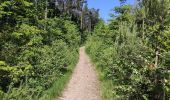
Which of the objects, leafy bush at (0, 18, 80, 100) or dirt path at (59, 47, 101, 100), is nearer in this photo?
leafy bush at (0, 18, 80, 100)

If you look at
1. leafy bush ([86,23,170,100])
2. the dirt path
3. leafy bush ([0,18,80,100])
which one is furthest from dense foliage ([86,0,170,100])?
the dirt path

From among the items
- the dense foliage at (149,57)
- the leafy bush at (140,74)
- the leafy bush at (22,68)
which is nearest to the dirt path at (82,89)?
the leafy bush at (22,68)

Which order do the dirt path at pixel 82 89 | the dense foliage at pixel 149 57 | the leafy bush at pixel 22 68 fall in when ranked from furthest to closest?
the dirt path at pixel 82 89, the leafy bush at pixel 22 68, the dense foliage at pixel 149 57

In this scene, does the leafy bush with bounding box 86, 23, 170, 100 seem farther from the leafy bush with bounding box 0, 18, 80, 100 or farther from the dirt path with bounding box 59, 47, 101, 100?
the dirt path with bounding box 59, 47, 101, 100

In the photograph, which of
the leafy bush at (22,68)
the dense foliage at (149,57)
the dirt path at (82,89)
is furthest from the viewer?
the dirt path at (82,89)

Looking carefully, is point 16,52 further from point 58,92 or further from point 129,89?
point 129,89

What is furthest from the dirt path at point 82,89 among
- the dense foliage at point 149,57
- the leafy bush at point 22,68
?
the dense foliage at point 149,57

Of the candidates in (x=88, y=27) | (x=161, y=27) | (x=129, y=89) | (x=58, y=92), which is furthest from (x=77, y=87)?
(x=88, y=27)

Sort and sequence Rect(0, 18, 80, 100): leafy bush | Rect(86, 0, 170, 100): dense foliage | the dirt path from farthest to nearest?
the dirt path → Rect(0, 18, 80, 100): leafy bush → Rect(86, 0, 170, 100): dense foliage

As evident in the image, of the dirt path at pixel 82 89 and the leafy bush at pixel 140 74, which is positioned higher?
the leafy bush at pixel 140 74

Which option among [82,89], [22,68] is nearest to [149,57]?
[22,68]

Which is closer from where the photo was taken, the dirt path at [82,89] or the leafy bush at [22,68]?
the leafy bush at [22,68]

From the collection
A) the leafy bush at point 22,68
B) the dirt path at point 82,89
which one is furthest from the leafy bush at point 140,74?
the dirt path at point 82,89

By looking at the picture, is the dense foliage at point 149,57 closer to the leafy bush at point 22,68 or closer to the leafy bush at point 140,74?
the leafy bush at point 140,74
